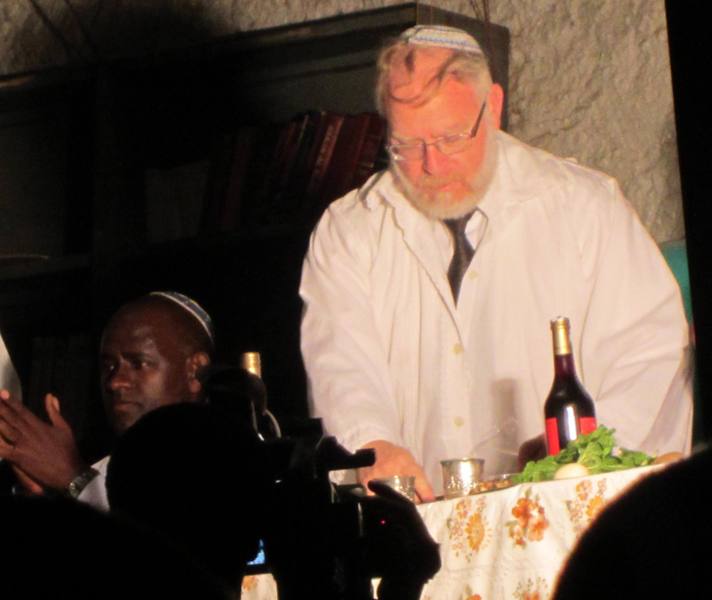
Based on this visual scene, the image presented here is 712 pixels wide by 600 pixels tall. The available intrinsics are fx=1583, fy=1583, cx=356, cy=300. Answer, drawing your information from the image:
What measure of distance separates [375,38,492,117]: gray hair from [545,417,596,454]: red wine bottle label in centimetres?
75

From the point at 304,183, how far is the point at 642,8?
2.36ft

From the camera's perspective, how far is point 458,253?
2.71 metres

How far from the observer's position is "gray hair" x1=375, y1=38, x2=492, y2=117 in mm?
2789

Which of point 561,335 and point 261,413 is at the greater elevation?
point 561,335

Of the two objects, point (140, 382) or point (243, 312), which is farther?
point (243, 312)

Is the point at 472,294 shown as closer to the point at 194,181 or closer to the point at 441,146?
the point at 441,146

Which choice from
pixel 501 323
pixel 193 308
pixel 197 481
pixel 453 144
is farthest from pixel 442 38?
pixel 197 481

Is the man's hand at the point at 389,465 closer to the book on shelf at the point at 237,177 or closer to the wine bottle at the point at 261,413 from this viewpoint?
the book on shelf at the point at 237,177

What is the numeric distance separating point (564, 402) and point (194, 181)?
1218 millimetres

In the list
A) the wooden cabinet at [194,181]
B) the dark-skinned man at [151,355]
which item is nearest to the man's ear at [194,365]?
the dark-skinned man at [151,355]

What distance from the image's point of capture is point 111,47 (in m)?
3.38

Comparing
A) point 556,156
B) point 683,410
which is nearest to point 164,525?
point 683,410

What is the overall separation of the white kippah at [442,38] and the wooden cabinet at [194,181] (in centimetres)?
20

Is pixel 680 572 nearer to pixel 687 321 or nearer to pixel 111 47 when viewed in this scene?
pixel 687 321
